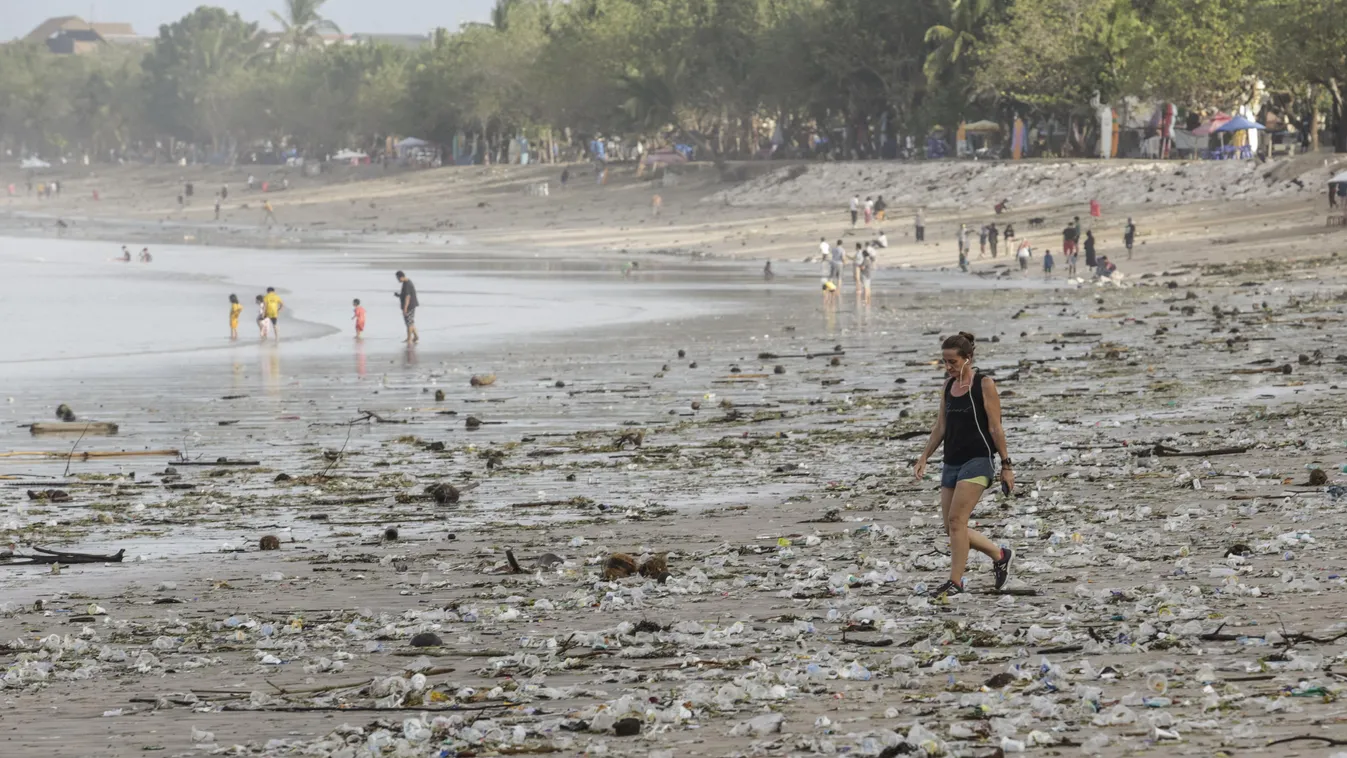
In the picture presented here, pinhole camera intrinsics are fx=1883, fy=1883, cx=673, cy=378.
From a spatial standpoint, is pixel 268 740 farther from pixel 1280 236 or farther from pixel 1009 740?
pixel 1280 236

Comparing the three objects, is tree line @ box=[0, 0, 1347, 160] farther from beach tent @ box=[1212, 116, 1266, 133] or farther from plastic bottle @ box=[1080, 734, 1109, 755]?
plastic bottle @ box=[1080, 734, 1109, 755]

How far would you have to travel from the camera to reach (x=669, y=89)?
10231 centimetres

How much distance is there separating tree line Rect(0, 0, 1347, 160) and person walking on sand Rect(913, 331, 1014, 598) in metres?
54.5

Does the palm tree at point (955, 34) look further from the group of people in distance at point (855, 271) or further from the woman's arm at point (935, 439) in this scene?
the woman's arm at point (935, 439)

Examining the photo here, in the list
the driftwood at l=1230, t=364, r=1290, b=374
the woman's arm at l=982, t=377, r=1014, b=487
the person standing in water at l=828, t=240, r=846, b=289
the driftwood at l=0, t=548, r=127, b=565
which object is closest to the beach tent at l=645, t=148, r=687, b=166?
the person standing in water at l=828, t=240, r=846, b=289

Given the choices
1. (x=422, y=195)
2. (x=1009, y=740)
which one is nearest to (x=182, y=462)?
(x=1009, y=740)

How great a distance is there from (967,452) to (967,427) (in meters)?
0.14

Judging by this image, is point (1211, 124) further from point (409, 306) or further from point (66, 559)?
point (66, 559)

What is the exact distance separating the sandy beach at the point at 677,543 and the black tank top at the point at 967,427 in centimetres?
76

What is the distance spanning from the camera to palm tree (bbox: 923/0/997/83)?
83.9 m

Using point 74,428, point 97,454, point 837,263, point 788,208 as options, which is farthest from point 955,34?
point 97,454

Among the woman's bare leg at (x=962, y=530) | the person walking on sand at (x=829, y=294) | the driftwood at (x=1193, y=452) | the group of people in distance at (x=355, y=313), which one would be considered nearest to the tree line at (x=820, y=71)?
the person walking on sand at (x=829, y=294)

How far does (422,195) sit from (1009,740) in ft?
353

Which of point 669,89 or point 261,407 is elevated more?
point 669,89
